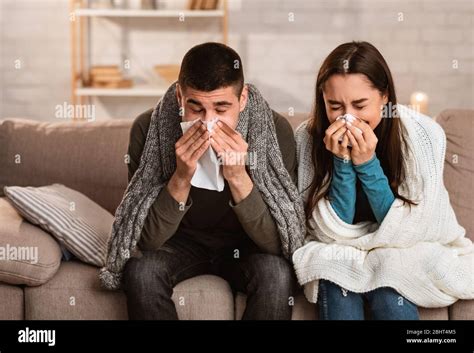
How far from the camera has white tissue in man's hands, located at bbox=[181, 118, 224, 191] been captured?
1896mm

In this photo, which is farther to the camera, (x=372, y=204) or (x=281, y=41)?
(x=281, y=41)

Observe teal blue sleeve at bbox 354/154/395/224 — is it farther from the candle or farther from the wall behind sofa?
the wall behind sofa

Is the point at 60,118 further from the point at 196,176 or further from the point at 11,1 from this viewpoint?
the point at 196,176

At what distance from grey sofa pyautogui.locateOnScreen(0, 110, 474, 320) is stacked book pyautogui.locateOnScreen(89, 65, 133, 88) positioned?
61.3 inches

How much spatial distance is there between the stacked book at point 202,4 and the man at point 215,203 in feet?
6.65

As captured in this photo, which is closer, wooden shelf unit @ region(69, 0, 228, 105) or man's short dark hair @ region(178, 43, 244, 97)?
man's short dark hair @ region(178, 43, 244, 97)

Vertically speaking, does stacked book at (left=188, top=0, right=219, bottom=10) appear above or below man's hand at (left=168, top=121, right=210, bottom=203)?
above

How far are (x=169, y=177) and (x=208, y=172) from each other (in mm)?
154

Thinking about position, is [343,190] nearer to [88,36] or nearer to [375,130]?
[375,130]

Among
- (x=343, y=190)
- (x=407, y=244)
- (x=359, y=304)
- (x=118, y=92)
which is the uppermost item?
(x=118, y=92)

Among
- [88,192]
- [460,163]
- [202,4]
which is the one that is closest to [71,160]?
[88,192]

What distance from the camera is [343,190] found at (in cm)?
200

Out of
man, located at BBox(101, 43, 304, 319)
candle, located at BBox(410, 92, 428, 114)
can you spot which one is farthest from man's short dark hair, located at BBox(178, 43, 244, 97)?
candle, located at BBox(410, 92, 428, 114)

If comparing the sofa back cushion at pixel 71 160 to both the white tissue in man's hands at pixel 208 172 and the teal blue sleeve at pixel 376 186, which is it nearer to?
the white tissue in man's hands at pixel 208 172
